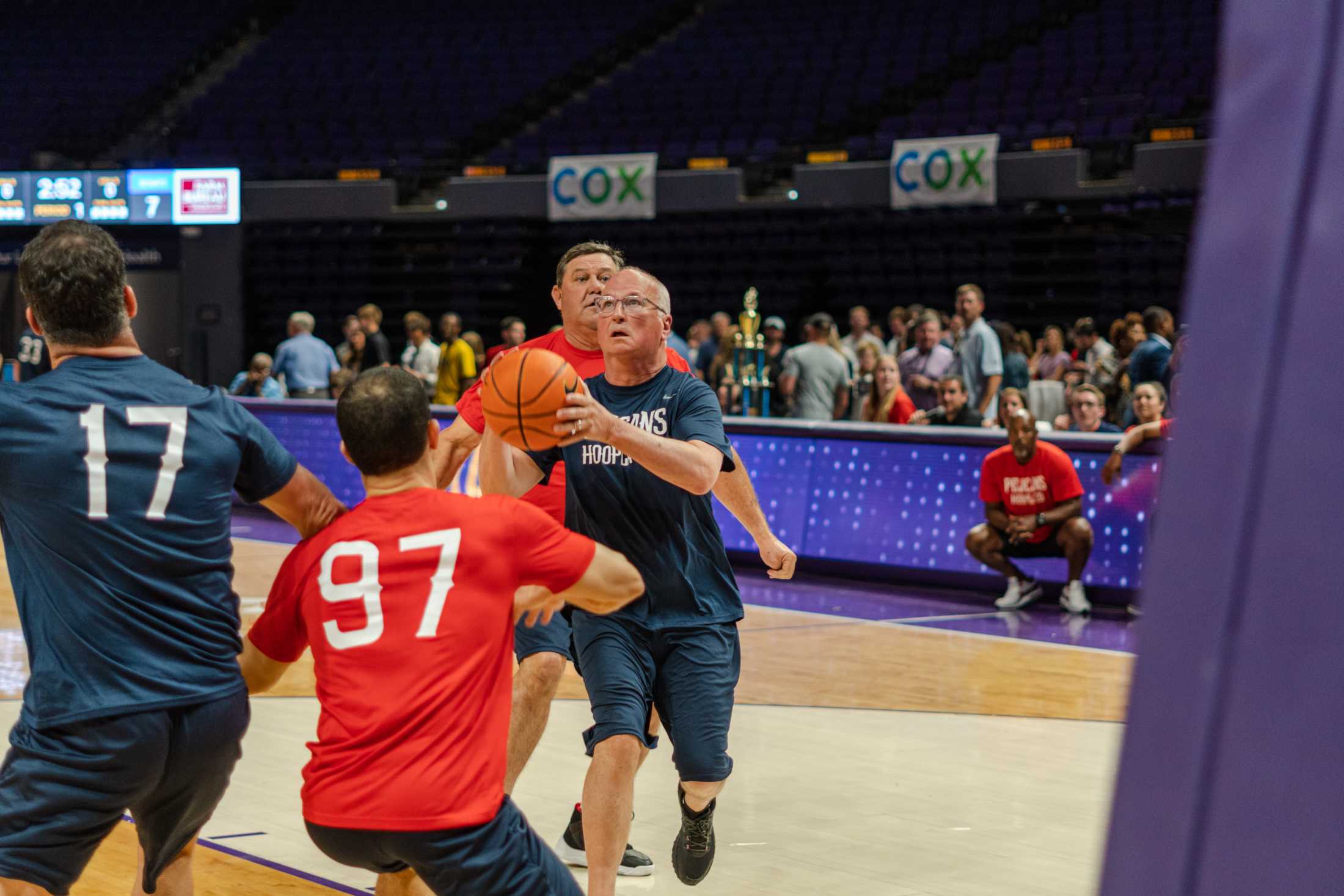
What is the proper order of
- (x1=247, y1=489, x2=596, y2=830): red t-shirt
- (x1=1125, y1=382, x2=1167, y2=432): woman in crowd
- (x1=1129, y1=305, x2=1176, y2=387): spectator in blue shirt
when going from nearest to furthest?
(x1=247, y1=489, x2=596, y2=830): red t-shirt, (x1=1125, y1=382, x2=1167, y2=432): woman in crowd, (x1=1129, y1=305, x2=1176, y2=387): spectator in blue shirt

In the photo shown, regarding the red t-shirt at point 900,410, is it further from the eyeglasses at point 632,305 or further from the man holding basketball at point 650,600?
the eyeglasses at point 632,305

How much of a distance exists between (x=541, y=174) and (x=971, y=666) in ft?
46.4

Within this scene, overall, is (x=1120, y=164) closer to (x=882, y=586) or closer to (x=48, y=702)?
(x=882, y=586)

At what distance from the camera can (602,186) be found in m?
19.8

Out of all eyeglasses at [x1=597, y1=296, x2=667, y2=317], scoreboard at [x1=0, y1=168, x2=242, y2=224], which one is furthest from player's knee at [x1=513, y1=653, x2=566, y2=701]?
scoreboard at [x1=0, y1=168, x2=242, y2=224]

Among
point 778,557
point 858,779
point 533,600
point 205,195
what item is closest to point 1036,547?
point 858,779

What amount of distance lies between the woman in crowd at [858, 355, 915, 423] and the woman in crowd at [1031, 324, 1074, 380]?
2.64 meters

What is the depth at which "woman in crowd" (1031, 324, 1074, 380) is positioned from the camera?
14.0m

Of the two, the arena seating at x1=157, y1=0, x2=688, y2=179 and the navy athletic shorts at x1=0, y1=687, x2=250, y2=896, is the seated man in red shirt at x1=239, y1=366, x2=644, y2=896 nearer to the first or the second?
the navy athletic shorts at x1=0, y1=687, x2=250, y2=896

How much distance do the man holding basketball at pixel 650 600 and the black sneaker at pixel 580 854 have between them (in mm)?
394

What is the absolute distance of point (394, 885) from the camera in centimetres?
325

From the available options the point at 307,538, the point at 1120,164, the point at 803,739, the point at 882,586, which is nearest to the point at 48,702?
the point at 307,538

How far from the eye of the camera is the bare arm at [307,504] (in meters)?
2.95

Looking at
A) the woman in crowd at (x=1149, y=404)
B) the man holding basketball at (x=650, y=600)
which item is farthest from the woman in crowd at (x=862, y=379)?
the man holding basketball at (x=650, y=600)
